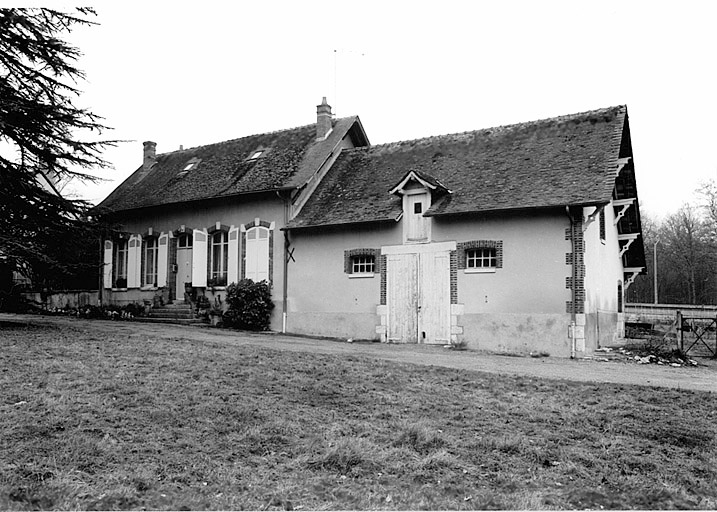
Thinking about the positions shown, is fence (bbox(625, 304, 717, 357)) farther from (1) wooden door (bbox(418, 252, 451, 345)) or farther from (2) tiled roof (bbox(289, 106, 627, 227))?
(1) wooden door (bbox(418, 252, 451, 345))

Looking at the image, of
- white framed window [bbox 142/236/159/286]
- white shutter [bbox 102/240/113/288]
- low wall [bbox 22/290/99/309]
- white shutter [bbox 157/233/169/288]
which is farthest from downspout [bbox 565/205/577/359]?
low wall [bbox 22/290/99/309]

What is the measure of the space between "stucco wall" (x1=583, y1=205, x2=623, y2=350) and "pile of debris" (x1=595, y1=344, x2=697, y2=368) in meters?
0.92

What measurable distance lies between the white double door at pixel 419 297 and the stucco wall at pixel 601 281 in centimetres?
341

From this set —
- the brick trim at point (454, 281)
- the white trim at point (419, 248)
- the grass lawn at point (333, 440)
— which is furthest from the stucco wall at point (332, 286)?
the grass lawn at point (333, 440)

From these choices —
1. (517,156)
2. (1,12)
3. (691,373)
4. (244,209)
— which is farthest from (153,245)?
(691,373)

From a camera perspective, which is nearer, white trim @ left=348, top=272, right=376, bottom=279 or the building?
the building

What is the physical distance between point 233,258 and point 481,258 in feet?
27.5

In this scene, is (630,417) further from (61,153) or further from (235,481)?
(61,153)

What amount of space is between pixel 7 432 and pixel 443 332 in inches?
481

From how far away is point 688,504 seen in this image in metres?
5.27

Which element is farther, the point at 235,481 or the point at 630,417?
the point at 630,417

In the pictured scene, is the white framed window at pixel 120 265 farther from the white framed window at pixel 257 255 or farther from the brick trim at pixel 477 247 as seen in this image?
the brick trim at pixel 477 247

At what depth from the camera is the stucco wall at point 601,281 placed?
16.0m

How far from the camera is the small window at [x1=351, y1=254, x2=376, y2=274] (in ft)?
61.1
